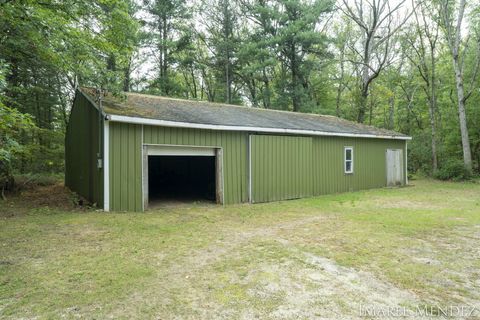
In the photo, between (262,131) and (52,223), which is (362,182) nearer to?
(262,131)

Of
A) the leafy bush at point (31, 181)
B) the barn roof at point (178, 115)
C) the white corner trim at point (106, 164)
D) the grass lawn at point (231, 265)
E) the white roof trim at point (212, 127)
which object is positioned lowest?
the grass lawn at point (231, 265)

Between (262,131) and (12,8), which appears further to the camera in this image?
(262,131)

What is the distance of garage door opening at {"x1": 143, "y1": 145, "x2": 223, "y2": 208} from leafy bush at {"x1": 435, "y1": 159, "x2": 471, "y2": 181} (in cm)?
1304

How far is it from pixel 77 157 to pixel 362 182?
36.9 ft

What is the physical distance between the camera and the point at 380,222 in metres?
6.42

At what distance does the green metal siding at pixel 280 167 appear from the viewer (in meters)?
9.79

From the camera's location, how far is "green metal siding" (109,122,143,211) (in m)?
7.38

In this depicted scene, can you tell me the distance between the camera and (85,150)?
30.5 ft

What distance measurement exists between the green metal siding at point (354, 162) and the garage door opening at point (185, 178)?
13.2ft

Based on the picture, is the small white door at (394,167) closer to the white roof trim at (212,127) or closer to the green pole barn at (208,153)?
the green pole barn at (208,153)

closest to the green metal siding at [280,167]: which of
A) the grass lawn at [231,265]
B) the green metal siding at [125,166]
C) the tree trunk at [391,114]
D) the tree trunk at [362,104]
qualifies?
the grass lawn at [231,265]

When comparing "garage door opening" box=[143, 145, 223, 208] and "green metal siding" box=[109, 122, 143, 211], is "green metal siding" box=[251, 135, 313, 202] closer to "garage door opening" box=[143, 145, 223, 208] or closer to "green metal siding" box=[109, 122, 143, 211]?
"garage door opening" box=[143, 145, 223, 208]

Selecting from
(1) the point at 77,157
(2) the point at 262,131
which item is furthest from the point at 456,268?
(1) the point at 77,157

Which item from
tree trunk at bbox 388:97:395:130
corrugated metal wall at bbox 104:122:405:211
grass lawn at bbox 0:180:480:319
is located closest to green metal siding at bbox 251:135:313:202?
corrugated metal wall at bbox 104:122:405:211
